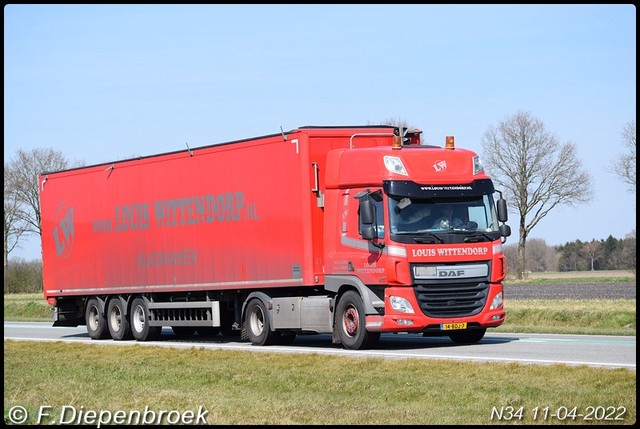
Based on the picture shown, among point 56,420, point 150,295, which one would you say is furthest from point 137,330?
point 56,420

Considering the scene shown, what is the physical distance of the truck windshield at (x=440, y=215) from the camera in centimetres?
2020

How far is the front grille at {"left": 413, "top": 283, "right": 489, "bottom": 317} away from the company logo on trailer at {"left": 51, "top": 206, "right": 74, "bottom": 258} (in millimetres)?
12265

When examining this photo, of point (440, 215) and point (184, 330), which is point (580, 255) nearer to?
point (184, 330)

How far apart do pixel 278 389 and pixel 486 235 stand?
7.20 m

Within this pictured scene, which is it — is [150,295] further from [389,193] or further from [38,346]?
[389,193]

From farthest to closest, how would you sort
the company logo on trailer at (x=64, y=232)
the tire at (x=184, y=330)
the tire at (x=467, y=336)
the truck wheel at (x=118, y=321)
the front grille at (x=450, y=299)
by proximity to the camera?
the company logo on trailer at (x=64, y=232) < the truck wheel at (x=118, y=321) < the tire at (x=184, y=330) < the tire at (x=467, y=336) < the front grille at (x=450, y=299)

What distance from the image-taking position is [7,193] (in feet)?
258

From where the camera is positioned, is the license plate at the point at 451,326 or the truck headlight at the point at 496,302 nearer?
the license plate at the point at 451,326

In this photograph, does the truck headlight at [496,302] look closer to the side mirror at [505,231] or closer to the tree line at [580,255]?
the side mirror at [505,231]

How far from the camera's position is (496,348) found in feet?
66.4

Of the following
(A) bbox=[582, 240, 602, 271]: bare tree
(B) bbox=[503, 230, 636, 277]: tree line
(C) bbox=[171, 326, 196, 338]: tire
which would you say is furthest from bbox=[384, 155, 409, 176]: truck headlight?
(A) bbox=[582, 240, 602, 271]: bare tree

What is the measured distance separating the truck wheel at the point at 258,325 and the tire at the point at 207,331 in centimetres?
290

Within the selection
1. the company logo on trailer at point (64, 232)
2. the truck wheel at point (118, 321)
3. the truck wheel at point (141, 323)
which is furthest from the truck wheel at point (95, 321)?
the company logo on trailer at point (64, 232)

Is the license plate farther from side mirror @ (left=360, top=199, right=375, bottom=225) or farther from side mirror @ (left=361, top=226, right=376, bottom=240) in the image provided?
side mirror @ (left=360, top=199, right=375, bottom=225)
